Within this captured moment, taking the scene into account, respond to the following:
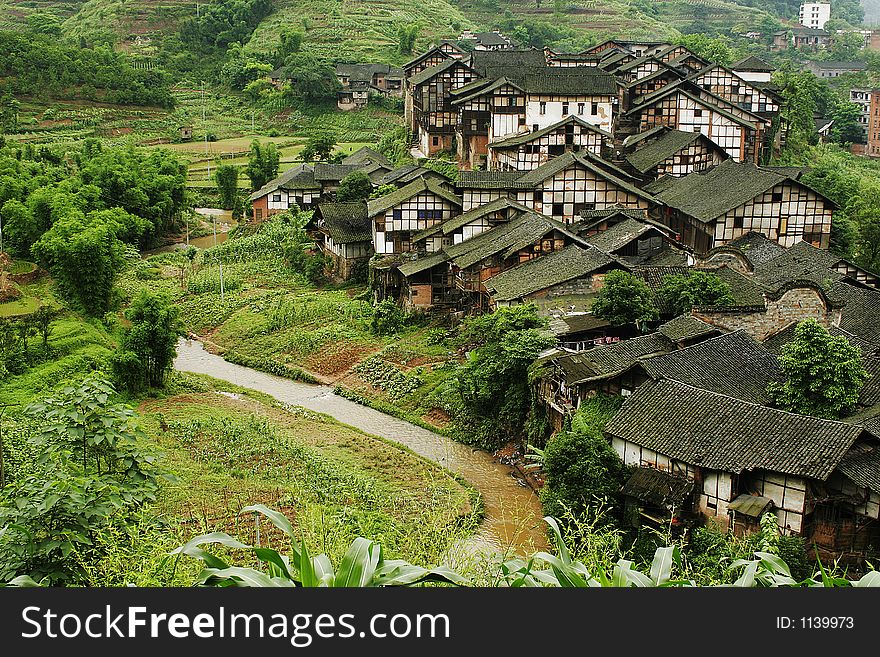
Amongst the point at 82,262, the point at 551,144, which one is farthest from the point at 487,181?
the point at 82,262

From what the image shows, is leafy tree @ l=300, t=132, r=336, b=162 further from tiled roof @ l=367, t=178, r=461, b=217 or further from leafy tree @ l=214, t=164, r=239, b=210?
tiled roof @ l=367, t=178, r=461, b=217

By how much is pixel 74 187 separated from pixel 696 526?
2869 cm

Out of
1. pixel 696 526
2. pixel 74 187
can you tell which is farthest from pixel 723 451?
pixel 74 187

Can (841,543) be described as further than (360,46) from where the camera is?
No

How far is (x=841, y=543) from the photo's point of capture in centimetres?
1477

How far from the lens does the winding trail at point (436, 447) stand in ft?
57.9

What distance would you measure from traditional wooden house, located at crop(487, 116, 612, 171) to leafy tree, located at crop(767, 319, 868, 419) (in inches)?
765

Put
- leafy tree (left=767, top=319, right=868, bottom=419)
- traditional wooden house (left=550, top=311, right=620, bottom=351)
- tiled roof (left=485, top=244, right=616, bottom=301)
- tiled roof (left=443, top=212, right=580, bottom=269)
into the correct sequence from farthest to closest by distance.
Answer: tiled roof (left=443, top=212, right=580, bottom=269) → tiled roof (left=485, top=244, right=616, bottom=301) → traditional wooden house (left=550, top=311, right=620, bottom=351) → leafy tree (left=767, top=319, right=868, bottom=419)

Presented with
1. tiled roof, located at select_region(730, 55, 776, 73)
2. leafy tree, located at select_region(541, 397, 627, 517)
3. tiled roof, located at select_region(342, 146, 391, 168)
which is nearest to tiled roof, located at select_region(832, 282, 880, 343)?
leafy tree, located at select_region(541, 397, 627, 517)

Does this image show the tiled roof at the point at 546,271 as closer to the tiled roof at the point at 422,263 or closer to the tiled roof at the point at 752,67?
the tiled roof at the point at 422,263

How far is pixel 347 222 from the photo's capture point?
34.9 meters

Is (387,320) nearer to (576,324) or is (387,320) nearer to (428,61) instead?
(576,324)

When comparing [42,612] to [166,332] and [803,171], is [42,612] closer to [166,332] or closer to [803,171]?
[166,332]

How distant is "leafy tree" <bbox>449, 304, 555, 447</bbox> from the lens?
21.3 meters
